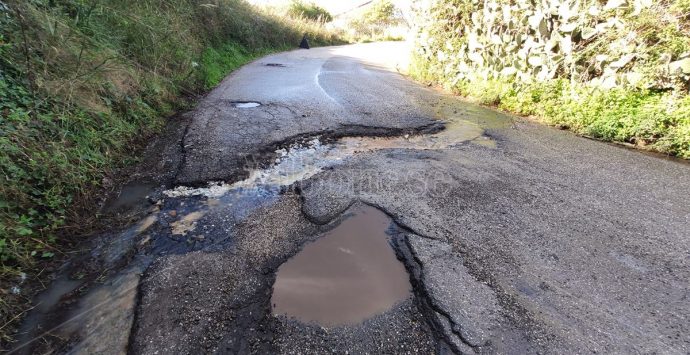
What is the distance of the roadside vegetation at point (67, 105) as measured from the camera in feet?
7.17

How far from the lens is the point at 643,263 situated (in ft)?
7.46

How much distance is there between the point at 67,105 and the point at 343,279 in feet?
10.1

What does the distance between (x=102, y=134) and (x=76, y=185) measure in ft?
2.77

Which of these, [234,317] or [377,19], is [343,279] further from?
[377,19]

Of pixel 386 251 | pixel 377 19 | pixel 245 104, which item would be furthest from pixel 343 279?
pixel 377 19

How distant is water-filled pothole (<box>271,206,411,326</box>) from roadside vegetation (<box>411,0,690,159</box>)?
4012 mm

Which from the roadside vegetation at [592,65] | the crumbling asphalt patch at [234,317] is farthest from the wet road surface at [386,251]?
the roadside vegetation at [592,65]

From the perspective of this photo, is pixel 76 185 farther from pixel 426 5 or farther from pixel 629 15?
pixel 426 5

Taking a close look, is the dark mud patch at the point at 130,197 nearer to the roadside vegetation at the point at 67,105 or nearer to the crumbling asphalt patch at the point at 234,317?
the roadside vegetation at the point at 67,105

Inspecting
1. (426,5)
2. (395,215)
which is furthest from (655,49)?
(426,5)

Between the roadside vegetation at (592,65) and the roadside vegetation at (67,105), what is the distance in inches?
228

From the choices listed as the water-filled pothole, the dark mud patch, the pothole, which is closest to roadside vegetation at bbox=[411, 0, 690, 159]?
the water-filled pothole

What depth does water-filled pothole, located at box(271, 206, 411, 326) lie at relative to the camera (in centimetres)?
186

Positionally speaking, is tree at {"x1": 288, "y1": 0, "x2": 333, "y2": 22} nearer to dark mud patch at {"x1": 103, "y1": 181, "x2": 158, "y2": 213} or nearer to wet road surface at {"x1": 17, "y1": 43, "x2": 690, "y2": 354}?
wet road surface at {"x1": 17, "y1": 43, "x2": 690, "y2": 354}
